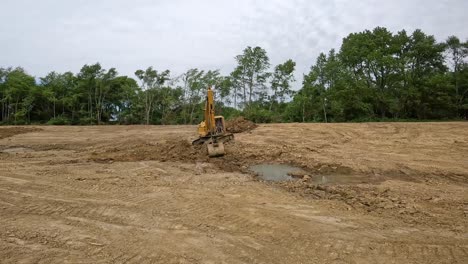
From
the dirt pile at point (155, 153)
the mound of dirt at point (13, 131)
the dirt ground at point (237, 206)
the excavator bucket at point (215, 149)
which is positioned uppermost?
the mound of dirt at point (13, 131)

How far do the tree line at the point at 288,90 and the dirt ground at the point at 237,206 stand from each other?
21.3 meters

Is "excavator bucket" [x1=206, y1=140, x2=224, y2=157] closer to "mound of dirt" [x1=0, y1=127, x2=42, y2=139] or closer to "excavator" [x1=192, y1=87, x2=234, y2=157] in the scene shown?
"excavator" [x1=192, y1=87, x2=234, y2=157]

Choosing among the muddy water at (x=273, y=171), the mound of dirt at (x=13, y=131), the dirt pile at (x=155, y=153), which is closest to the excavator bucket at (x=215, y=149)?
the dirt pile at (x=155, y=153)

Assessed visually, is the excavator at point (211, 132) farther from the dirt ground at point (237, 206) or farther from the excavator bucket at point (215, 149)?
the dirt ground at point (237, 206)

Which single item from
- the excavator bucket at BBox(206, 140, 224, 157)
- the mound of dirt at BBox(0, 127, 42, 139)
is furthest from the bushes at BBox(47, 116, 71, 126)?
the excavator bucket at BBox(206, 140, 224, 157)

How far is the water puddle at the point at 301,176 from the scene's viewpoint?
9.21 m

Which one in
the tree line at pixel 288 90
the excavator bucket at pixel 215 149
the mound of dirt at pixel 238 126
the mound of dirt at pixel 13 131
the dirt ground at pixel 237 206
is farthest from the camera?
the tree line at pixel 288 90

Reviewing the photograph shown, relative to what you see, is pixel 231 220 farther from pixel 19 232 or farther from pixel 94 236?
pixel 19 232

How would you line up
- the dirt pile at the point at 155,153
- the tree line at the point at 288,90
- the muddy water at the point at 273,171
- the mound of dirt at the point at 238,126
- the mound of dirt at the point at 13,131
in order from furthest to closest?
the tree line at the point at 288,90, the mound of dirt at the point at 13,131, the mound of dirt at the point at 238,126, the dirt pile at the point at 155,153, the muddy water at the point at 273,171

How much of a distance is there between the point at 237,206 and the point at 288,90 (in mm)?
35433

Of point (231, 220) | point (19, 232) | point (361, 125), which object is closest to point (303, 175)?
point (231, 220)

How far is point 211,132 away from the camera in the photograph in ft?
41.8

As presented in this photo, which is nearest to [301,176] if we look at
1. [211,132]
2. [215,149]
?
[215,149]

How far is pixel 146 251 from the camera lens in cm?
489
